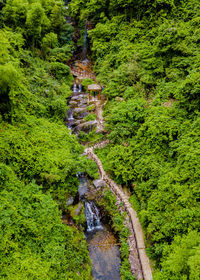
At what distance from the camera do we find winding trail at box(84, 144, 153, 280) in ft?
39.9

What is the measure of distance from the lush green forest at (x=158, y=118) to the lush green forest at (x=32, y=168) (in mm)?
4618

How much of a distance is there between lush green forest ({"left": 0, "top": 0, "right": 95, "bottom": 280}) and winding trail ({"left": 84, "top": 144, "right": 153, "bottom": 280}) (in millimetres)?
2149

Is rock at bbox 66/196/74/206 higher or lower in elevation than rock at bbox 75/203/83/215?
higher

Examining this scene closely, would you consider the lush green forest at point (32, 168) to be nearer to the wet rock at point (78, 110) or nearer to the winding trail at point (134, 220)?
the winding trail at point (134, 220)

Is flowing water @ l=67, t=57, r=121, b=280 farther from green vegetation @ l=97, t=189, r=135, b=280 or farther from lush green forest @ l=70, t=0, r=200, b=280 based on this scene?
lush green forest @ l=70, t=0, r=200, b=280

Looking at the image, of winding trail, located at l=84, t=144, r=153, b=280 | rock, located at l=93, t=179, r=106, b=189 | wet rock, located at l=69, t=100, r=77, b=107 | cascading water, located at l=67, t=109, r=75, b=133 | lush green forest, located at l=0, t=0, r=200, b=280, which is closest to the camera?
lush green forest, located at l=0, t=0, r=200, b=280

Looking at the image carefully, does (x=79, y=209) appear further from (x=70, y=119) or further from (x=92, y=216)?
(x=70, y=119)

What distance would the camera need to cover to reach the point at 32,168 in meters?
13.9

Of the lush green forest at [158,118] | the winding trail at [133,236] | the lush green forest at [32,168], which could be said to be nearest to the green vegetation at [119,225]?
the winding trail at [133,236]

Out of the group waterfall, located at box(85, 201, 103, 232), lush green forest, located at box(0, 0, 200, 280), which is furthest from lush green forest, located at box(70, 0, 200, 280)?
waterfall, located at box(85, 201, 103, 232)

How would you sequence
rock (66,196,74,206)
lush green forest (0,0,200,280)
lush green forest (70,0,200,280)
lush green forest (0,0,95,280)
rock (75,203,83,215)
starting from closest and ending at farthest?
lush green forest (0,0,95,280) → lush green forest (0,0,200,280) → lush green forest (70,0,200,280) → rock (75,203,83,215) → rock (66,196,74,206)

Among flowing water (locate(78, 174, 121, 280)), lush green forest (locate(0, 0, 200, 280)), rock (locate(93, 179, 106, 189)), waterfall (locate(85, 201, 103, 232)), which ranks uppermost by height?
lush green forest (locate(0, 0, 200, 280))

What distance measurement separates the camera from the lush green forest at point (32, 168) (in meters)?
10.2

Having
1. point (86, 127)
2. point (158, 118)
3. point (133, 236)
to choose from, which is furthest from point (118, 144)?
point (133, 236)
